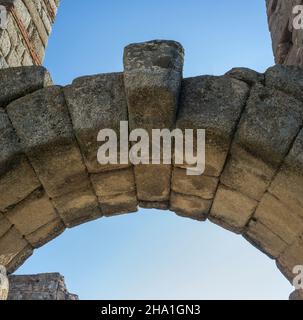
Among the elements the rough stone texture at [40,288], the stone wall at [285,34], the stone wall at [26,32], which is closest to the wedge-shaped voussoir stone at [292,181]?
the stone wall at [285,34]

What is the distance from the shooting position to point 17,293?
12.3 meters

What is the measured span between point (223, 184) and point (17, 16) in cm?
290

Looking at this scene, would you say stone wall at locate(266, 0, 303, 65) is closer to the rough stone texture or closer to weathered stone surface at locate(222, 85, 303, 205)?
weathered stone surface at locate(222, 85, 303, 205)

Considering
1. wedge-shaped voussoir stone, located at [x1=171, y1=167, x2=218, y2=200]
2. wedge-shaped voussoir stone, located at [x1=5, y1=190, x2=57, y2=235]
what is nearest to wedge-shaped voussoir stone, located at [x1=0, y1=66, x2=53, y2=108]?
wedge-shaped voussoir stone, located at [x1=5, y1=190, x2=57, y2=235]

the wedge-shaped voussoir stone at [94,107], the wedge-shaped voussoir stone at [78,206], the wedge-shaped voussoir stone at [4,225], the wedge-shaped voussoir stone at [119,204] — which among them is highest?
the wedge-shaped voussoir stone at [94,107]

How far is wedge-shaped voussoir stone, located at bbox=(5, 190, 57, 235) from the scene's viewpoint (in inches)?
149

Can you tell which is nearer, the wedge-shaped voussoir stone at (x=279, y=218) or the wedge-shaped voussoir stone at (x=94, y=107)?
the wedge-shaped voussoir stone at (x=94, y=107)

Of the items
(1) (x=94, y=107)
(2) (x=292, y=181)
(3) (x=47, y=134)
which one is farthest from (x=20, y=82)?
(2) (x=292, y=181)

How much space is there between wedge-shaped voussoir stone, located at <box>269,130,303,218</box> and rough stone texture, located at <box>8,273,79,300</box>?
A: 9.53 m

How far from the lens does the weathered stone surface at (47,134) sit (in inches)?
137

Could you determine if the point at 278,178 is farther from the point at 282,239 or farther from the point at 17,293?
the point at 17,293
